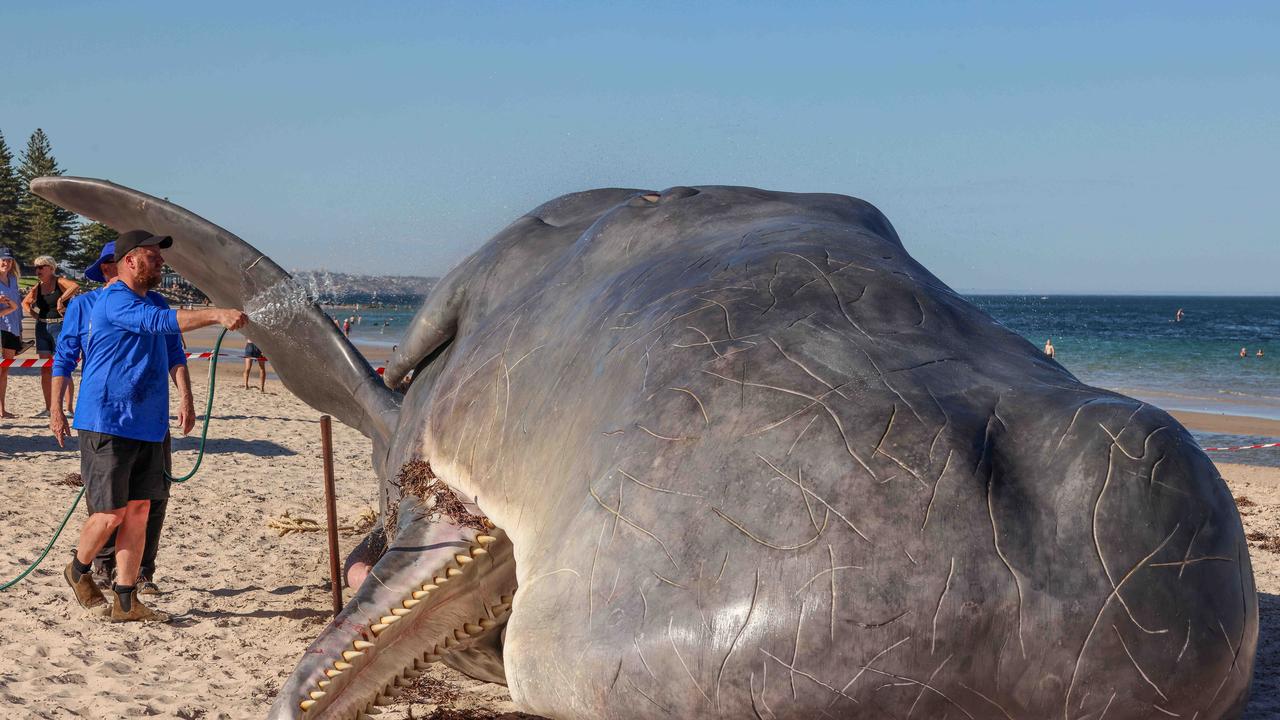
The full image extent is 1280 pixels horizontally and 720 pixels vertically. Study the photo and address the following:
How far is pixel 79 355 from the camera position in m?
7.28

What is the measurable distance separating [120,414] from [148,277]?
712 mm

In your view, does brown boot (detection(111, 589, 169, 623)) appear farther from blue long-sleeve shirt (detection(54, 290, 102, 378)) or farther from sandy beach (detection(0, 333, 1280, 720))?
blue long-sleeve shirt (detection(54, 290, 102, 378))

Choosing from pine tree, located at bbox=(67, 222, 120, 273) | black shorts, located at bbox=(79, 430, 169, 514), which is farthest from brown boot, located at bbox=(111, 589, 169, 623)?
pine tree, located at bbox=(67, 222, 120, 273)

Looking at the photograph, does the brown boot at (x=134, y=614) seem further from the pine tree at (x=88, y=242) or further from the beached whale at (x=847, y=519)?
the pine tree at (x=88, y=242)

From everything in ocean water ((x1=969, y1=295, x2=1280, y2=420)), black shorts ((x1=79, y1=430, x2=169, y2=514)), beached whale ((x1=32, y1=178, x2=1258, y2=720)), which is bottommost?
ocean water ((x1=969, y1=295, x2=1280, y2=420))

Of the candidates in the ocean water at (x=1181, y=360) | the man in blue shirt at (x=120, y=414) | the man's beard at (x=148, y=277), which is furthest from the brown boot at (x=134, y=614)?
the ocean water at (x=1181, y=360)

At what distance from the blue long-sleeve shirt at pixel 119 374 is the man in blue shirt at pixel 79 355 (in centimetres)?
18

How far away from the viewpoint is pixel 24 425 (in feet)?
41.8

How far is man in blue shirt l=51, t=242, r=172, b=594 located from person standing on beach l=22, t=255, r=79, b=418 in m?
5.98

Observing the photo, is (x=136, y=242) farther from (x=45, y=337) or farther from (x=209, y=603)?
(x=45, y=337)

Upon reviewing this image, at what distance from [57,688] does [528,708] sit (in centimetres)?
311

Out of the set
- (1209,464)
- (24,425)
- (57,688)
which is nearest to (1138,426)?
(1209,464)

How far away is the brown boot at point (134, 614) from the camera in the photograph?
5824 millimetres

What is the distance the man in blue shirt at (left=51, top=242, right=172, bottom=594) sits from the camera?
637 centimetres
